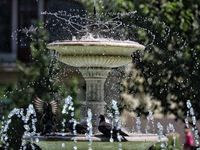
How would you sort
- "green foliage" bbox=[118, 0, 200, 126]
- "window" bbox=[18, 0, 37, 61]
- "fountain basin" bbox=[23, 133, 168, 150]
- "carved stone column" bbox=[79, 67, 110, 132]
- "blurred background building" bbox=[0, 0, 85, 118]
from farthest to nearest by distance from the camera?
"window" bbox=[18, 0, 37, 61]
"blurred background building" bbox=[0, 0, 85, 118]
"green foliage" bbox=[118, 0, 200, 126]
"carved stone column" bbox=[79, 67, 110, 132]
"fountain basin" bbox=[23, 133, 168, 150]

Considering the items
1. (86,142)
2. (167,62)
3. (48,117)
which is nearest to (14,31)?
(167,62)

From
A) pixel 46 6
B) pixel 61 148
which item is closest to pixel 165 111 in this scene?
pixel 61 148

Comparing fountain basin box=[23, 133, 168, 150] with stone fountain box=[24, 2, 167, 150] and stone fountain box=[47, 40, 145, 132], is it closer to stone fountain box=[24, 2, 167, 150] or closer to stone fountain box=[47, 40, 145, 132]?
stone fountain box=[24, 2, 167, 150]

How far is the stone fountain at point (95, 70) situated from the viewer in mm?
5496

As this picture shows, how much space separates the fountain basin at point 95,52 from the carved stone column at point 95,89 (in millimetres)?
118

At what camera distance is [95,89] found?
6379mm

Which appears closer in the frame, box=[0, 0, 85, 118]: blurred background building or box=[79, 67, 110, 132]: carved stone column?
box=[79, 67, 110, 132]: carved stone column

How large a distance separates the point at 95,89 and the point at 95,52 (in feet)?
2.09

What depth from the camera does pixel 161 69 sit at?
32.0 ft

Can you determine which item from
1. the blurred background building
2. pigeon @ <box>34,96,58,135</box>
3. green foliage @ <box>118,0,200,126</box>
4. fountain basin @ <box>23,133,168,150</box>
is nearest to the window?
the blurred background building

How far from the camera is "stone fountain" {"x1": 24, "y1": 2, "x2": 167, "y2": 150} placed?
5.50m

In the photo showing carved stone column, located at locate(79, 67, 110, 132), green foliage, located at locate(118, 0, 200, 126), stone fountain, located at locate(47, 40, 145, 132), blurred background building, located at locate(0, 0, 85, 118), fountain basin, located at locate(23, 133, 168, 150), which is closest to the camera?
fountain basin, located at locate(23, 133, 168, 150)

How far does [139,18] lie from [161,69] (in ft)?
3.71

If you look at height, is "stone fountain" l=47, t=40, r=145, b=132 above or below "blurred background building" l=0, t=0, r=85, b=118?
below
